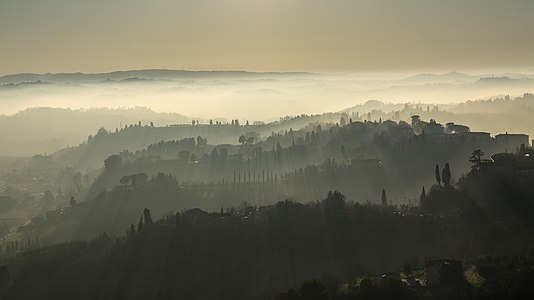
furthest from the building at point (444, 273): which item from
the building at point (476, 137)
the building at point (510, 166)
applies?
the building at point (476, 137)

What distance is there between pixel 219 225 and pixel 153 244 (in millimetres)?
13926

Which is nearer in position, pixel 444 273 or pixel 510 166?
pixel 444 273

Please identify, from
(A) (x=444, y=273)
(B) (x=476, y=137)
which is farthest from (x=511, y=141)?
(A) (x=444, y=273)

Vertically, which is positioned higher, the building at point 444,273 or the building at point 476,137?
the building at point 476,137

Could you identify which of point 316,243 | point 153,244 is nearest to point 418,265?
point 316,243

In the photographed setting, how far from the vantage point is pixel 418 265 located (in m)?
99.4

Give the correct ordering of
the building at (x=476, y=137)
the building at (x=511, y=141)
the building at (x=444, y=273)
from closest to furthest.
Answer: the building at (x=444, y=273), the building at (x=511, y=141), the building at (x=476, y=137)

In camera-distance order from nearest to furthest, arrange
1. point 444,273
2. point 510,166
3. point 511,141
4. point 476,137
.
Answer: point 444,273, point 510,166, point 511,141, point 476,137

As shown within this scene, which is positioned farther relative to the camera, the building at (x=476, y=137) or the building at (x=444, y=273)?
the building at (x=476, y=137)

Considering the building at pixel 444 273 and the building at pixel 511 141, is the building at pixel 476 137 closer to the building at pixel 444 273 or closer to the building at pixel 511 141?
the building at pixel 511 141

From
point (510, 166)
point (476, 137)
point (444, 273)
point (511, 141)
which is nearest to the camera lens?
point (444, 273)

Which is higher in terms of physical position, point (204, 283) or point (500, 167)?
point (500, 167)

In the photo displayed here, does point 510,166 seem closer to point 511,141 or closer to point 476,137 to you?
point 511,141

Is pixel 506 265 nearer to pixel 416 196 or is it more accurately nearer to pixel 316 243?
pixel 316 243
